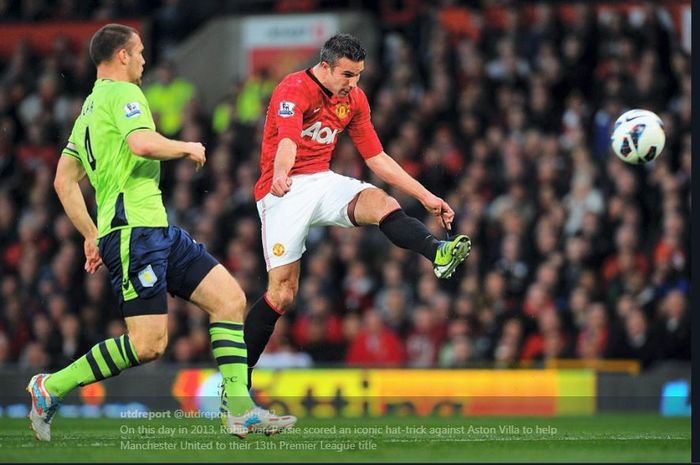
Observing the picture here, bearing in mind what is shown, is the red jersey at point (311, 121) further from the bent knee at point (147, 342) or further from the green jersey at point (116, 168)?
the bent knee at point (147, 342)

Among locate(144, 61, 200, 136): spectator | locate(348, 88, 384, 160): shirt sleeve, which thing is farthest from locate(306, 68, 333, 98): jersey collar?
locate(144, 61, 200, 136): spectator

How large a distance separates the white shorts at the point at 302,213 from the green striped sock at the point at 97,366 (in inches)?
56.6

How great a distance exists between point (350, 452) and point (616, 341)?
593 cm

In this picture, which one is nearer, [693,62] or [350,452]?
[693,62]

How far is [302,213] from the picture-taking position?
8.93 m

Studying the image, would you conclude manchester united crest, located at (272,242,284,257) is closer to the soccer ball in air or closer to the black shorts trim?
the black shorts trim

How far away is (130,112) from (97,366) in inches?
54.6

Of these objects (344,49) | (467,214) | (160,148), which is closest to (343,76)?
(344,49)

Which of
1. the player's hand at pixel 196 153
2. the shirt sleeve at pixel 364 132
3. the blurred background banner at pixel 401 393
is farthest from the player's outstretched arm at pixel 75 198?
the blurred background banner at pixel 401 393

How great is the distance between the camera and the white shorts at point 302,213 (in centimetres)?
891

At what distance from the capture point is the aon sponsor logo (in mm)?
8969

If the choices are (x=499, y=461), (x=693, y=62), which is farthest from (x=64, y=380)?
(x=693, y=62)

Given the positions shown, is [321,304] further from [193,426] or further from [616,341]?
[193,426]

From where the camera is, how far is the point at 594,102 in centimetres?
1491
